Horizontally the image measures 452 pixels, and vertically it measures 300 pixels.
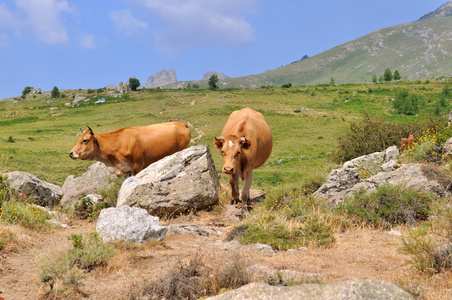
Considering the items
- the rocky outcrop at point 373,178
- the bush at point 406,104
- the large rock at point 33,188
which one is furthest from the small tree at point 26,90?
the rocky outcrop at point 373,178

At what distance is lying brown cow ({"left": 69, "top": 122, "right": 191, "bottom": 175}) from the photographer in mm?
13727

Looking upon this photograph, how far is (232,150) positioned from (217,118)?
4930 cm

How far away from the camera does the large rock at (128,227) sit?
8.54m

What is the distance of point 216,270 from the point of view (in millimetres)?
5895

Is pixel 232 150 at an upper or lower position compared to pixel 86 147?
lower

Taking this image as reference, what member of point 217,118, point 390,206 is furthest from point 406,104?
point 390,206

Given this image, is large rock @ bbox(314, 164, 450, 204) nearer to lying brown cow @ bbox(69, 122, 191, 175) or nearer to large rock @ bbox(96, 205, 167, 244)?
large rock @ bbox(96, 205, 167, 244)

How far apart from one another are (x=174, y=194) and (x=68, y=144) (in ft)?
105

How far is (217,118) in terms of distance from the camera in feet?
196

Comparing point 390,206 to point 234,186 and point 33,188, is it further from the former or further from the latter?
point 33,188

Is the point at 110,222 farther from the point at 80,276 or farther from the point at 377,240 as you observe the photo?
the point at 377,240

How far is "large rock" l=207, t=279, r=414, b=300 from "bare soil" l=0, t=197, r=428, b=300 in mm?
1326

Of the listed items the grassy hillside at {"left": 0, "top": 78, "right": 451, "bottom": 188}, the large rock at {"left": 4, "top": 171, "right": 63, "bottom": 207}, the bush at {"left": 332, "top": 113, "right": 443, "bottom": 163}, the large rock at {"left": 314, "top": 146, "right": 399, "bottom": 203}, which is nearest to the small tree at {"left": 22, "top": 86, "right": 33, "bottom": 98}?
the grassy hillside at {"left": 0, "top": 78, "right": 451, "bottom": 188}

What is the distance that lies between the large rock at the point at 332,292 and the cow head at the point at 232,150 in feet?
19.9
